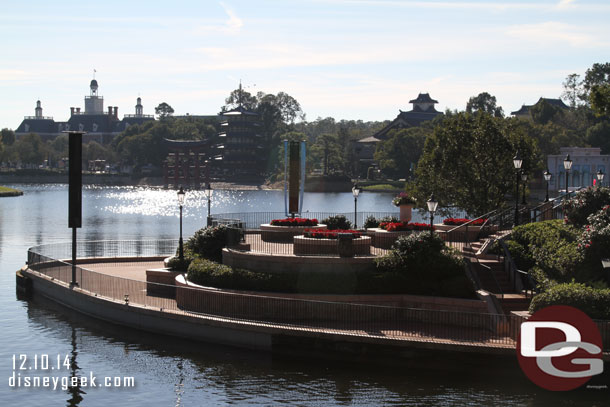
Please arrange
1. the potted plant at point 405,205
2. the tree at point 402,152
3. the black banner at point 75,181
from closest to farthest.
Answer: the black banner at point 75,181 < the potted plant at point 405,205 < the tree at point 402,152

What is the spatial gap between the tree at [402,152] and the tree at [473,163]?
95.6 metres

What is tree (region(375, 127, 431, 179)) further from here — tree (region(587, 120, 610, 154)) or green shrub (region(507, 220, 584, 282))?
green shrub (region(507, 220, 584, 282))

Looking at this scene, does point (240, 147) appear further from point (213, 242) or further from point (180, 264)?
point (213, 242)

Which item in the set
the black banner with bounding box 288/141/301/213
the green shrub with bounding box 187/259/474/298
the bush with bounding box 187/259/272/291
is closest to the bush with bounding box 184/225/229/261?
the bush with bounding box 187/259/272/291

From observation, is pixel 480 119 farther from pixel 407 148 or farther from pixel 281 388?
pixel 407 148

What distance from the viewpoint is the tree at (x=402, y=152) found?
513 feet

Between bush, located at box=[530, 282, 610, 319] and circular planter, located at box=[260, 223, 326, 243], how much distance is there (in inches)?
487

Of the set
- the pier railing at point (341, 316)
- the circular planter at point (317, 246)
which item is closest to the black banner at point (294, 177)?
the circular planter at point (317, 246)

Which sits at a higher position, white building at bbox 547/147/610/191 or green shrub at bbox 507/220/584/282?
white building at bbox 547/147/610/191

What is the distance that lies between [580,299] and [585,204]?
8384 mm

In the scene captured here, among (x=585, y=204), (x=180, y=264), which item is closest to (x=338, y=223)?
(x=180, y=264)

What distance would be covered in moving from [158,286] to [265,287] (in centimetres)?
591

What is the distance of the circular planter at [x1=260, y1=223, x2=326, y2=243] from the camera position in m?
36.2

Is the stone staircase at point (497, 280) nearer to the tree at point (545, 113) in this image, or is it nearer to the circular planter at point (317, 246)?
the circular planter at point (317, 246)
